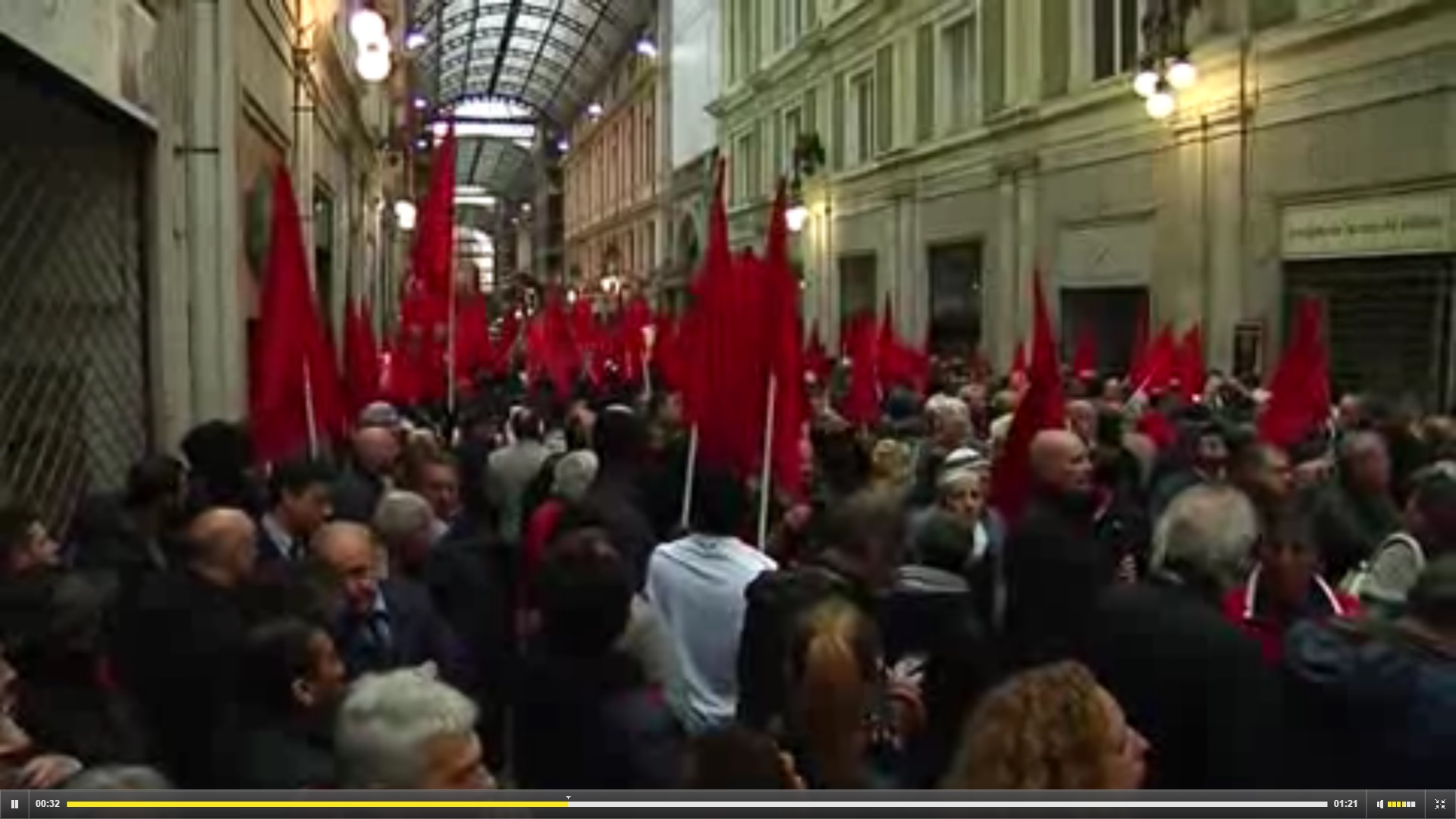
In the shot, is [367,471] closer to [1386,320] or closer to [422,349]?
[422,349]

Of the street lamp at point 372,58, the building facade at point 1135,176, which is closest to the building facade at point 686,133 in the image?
the building facade at point 1135,176

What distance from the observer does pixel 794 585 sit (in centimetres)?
489

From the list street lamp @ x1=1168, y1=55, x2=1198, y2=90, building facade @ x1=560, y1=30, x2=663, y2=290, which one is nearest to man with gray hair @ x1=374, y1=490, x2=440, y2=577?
street lamp @ x1=1168, y1=55, x2=1198, y2=90

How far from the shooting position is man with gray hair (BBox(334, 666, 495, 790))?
325 centimetres

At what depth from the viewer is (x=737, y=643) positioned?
553 centimetres

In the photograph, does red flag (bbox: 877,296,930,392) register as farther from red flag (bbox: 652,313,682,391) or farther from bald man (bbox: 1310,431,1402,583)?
bald man (bbox: 1310,431,1402,583)

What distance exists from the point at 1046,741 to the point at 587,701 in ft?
4.77

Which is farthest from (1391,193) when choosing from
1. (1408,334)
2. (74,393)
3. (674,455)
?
(74,393)

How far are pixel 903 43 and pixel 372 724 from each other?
1105 inches

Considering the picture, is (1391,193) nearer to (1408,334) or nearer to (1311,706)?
(1408,334)

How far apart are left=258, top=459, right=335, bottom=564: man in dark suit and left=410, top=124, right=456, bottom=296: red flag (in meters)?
6.56

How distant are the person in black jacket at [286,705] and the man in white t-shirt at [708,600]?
4.65 feet
